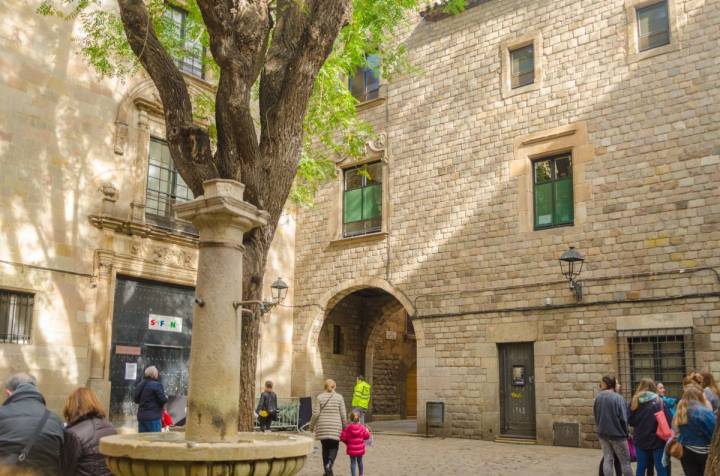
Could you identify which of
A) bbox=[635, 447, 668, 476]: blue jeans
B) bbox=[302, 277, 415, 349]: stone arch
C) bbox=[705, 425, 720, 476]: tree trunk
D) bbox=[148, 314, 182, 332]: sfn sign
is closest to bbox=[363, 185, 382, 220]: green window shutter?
bbox=[302, 277, 415, 349]: stone arch

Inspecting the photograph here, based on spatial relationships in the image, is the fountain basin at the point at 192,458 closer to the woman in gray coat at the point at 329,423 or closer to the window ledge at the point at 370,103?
the woman in gray coat at the point at 329,423

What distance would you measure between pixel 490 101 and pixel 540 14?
6.53 ft

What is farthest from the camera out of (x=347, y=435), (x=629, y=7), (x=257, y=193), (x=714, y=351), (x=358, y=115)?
(x=358, y=115)

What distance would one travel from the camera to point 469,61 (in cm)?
1617

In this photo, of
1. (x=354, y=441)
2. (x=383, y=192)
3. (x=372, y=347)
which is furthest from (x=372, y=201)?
(x=354, y=441)

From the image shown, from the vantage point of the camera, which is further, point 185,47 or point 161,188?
point 185,47

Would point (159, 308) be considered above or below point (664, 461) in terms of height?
above

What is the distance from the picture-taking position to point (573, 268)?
44.4ft

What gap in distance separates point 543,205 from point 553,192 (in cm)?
32

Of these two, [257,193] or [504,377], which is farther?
[504,377]

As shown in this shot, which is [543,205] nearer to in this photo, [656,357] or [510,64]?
[510,64]

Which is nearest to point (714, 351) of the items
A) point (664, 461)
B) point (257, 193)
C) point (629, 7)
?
point (664, 461)

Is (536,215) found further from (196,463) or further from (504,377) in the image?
(196,463)

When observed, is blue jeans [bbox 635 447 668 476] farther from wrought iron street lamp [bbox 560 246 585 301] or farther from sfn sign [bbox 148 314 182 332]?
sfn sign [bbox 148 314 182 332]
